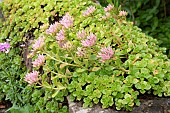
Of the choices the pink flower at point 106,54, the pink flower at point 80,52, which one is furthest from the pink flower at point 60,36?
the pink flower at point 106,54

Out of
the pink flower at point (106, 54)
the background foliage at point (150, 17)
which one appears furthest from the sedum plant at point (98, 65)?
the background foliage at point (150, 17)

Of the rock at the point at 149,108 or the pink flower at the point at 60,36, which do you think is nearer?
the rock at the point at 149,108

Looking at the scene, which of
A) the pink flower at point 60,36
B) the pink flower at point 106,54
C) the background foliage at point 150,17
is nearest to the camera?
the pink flower at point 106,54

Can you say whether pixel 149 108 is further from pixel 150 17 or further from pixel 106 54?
Result: pixel 150 17

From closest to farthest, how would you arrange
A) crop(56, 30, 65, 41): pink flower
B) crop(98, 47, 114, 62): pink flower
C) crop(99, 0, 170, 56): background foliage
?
crop(98, 47, 114, 62): pink flower < crop(56, 30, 65, 41): pink flower < crop(99, 0, 170, 56): background foliage

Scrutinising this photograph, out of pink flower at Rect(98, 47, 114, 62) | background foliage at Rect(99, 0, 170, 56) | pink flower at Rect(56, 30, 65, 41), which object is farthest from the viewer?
background foliage at Rect(99, 0, 170, 56)

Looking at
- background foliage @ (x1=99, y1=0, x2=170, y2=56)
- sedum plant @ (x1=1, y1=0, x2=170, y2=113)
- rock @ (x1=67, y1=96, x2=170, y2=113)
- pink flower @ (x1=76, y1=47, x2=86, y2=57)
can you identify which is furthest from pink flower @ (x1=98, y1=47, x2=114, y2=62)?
background foliage @ (x1=99, y1=0, x2=170, y2=56)

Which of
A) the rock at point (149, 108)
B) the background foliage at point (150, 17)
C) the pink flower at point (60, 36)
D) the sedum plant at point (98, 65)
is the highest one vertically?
the background foliage at point (150, 17)

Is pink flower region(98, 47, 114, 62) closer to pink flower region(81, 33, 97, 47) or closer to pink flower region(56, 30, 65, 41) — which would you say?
pink flower region(81, 33, 97, 47)

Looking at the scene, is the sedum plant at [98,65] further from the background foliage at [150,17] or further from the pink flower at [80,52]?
the background foliage at [150,17]

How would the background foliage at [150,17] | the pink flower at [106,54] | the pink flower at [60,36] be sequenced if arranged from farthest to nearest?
1. the background foliage at [150,17]
2. the pink flower at [60,36]
3. the pink flower at [106,54]

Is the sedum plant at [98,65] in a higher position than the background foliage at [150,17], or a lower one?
lower

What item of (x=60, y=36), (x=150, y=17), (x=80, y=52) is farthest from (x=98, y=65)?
(x=150, y=17)
